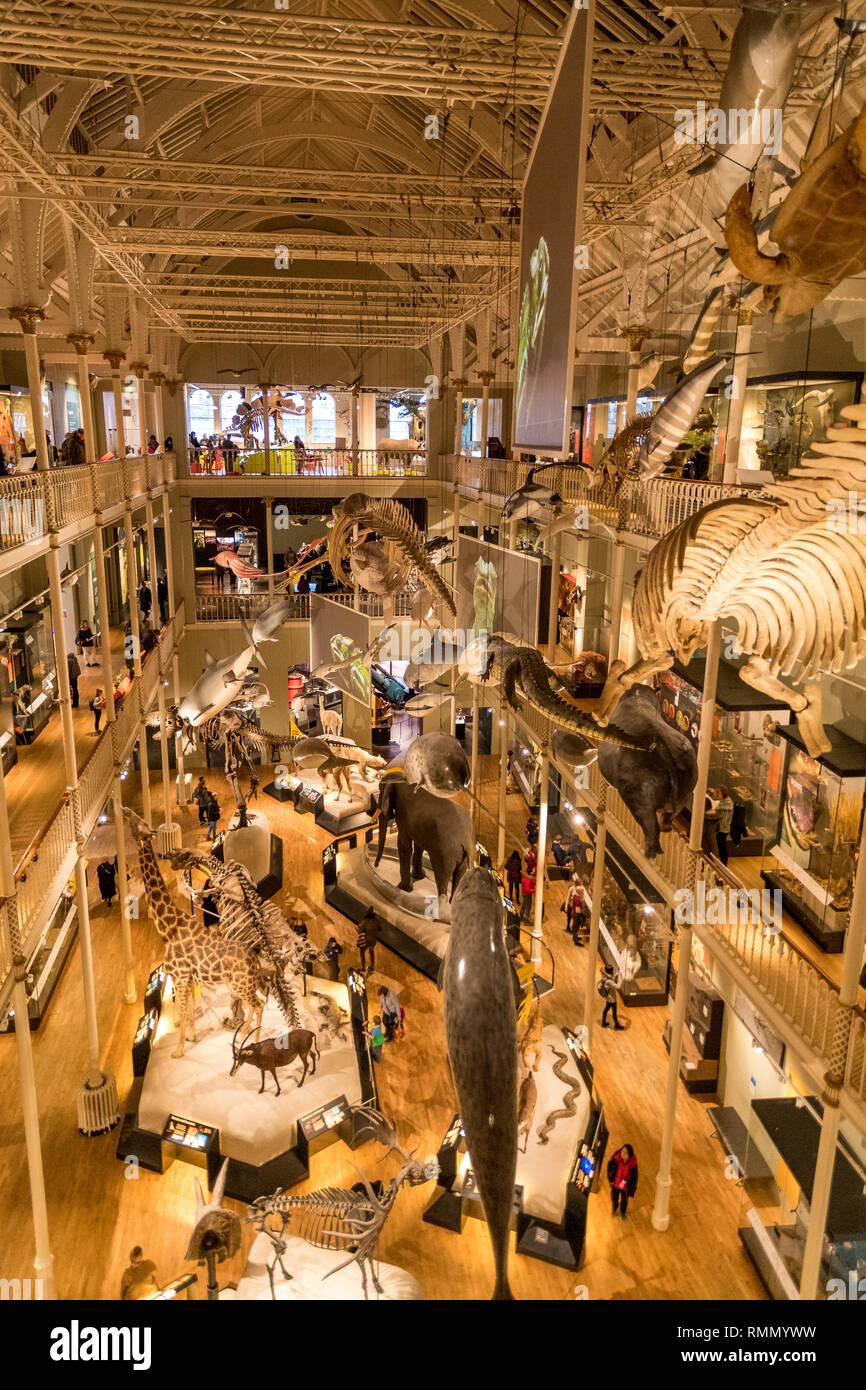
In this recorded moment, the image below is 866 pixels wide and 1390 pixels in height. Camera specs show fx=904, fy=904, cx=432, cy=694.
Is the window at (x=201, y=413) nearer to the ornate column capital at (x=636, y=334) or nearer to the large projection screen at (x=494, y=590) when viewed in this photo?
the large projection screen at (x=494, y=590)

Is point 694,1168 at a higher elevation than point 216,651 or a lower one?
lower

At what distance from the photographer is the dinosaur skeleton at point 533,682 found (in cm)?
537

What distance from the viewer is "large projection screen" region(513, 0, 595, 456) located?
388 centimetres

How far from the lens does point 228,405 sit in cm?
2744

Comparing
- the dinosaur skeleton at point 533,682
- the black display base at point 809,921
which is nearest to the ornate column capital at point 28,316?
the dinosaur skeleton at point 533,682

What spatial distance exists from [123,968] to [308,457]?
51.3 ft

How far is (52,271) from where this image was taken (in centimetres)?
1584

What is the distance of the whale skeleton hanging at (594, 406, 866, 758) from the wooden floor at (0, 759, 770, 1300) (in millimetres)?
4938

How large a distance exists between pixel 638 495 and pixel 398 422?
1978 centimetres

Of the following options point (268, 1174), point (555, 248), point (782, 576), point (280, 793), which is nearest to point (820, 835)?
point (782, 576)

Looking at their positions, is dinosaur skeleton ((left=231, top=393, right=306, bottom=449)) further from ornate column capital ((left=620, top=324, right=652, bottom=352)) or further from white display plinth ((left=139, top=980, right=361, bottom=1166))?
white display plinth ((left=139, top=980, right=361, bottom=1166))
